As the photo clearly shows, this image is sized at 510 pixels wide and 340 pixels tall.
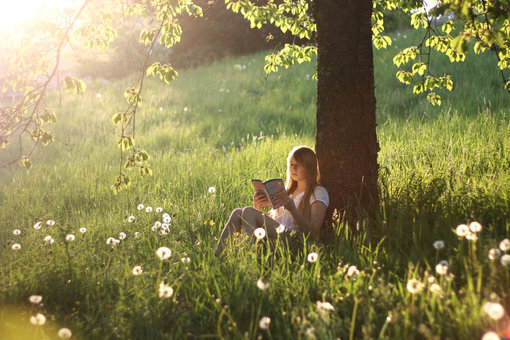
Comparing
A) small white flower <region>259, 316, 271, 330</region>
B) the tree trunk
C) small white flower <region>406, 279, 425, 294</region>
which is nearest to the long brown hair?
the tree trunk

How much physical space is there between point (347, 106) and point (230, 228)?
1.65 m

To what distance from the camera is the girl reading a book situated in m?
4.07

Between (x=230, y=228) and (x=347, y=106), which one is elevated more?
(x=347, y=106)

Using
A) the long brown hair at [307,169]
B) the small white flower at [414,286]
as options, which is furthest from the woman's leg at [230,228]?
the small white flower at [414,286]

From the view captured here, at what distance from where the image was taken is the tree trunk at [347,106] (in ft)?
13.2

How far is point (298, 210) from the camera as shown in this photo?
415 cm

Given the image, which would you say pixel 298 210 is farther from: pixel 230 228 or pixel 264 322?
pixel 264 322

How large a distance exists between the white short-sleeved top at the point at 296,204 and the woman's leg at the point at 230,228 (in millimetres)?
472

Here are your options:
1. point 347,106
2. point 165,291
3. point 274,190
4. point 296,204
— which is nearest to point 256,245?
point 274,190

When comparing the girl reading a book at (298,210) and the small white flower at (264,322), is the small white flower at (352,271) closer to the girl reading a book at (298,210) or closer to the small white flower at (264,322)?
the small white flower at (264,322)

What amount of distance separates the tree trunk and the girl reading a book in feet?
0.47

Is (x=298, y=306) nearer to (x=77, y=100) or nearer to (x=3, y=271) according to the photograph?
(x=3, y=271)

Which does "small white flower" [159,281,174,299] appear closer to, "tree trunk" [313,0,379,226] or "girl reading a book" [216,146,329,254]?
"girl reading a book" [216,146,329,254]

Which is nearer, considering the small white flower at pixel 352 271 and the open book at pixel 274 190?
the small white flower at pixel 352 271
